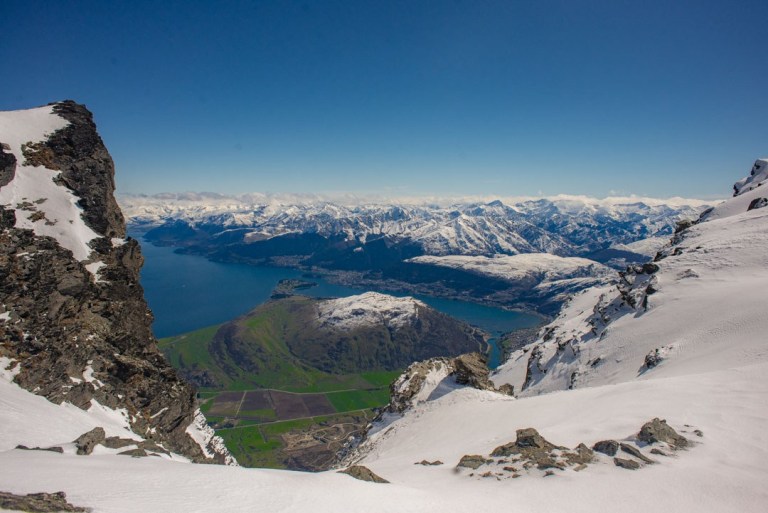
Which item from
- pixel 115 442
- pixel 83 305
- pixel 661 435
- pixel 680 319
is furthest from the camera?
→ pixel 680 319

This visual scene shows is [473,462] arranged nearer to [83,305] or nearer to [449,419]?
[449,419]

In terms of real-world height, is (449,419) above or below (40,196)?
below

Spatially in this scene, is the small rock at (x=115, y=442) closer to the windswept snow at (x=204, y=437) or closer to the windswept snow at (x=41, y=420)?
the windswept snow at (x=41, y=420)

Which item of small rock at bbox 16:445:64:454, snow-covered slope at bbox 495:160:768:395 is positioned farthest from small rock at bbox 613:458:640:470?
small rock at bbox 16:445:64:454

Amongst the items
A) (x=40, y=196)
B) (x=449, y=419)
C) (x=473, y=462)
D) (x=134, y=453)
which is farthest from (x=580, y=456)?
(x=40, y=196)

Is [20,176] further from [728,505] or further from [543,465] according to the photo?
[728,505]

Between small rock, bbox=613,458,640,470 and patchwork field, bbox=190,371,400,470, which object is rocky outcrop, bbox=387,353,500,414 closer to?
small rock, bbox=613,458,640,470
